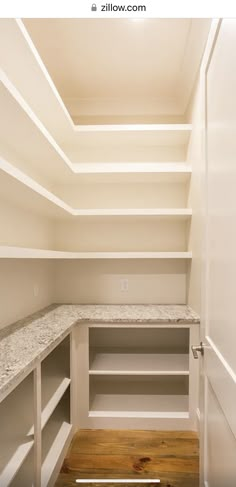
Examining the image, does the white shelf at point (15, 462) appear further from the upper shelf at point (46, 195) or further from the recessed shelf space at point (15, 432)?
the upper shelf at point (46, 195)

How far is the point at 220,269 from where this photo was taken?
3.39 feet

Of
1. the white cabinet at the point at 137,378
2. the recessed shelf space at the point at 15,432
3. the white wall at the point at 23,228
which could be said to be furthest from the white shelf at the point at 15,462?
the white wall at the point at 23,228

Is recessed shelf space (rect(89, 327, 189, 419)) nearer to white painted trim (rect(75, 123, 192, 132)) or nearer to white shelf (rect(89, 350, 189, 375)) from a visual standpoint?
white shelf (rect(89, 350, 189, 375))

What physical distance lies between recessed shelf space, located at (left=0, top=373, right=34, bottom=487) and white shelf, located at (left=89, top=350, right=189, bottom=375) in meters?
0.71

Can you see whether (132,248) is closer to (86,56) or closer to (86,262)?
(86,262)

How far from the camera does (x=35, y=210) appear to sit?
2395 mm

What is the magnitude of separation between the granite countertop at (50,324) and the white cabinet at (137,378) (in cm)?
7

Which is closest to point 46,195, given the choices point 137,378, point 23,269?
point 23,269

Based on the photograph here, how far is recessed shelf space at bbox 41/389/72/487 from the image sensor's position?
1.60 m

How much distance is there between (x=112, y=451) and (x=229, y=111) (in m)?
2.10

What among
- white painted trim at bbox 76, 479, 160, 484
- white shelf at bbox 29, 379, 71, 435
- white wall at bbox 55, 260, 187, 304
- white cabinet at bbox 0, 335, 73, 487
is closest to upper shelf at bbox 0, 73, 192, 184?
white wall at bbox 55, 260, 187, 304

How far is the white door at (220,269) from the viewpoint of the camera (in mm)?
888

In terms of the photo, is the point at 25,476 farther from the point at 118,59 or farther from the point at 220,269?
the point at 118,59

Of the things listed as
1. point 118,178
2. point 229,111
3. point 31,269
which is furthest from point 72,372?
point 229,111
